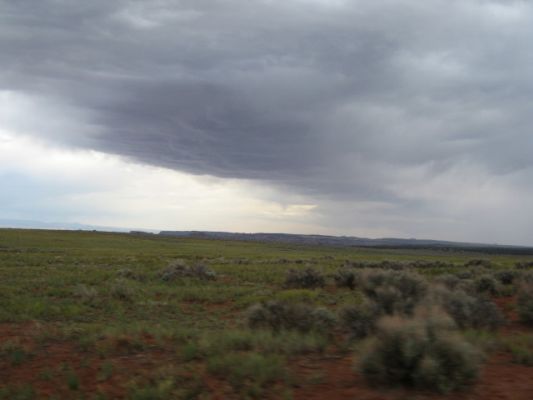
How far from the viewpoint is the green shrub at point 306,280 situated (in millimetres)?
23828

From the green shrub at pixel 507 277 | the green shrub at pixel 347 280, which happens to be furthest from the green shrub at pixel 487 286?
the green shrub at pixel 347 280

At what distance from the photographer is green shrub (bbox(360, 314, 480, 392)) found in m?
7.04

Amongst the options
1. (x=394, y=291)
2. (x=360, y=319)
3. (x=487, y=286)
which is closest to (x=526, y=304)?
(x=394, y=291)

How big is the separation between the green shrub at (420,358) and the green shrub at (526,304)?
6466 mm

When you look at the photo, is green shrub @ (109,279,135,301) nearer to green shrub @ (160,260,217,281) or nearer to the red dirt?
green shrub @ (160,260,217,281)

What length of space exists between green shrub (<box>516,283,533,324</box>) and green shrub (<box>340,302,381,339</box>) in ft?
15.3

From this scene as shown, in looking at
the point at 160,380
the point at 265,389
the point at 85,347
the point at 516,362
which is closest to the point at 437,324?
the point at 516,362

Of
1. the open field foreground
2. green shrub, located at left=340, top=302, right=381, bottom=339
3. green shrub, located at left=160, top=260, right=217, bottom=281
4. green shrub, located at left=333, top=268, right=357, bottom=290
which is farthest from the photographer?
green shrub, located at left=160, top=260, right=217, bottom=281

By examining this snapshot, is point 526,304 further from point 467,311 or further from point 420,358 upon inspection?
point 420,358

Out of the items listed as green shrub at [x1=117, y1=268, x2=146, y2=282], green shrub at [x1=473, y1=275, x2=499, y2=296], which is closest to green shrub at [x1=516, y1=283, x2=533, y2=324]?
green shrub at [x1=473, y1=275, x2=499, y2=296]

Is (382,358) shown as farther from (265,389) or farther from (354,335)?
(354,335)

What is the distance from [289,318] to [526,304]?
20.8ft

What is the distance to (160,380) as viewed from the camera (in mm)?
7871

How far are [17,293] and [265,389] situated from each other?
50.1 feet
